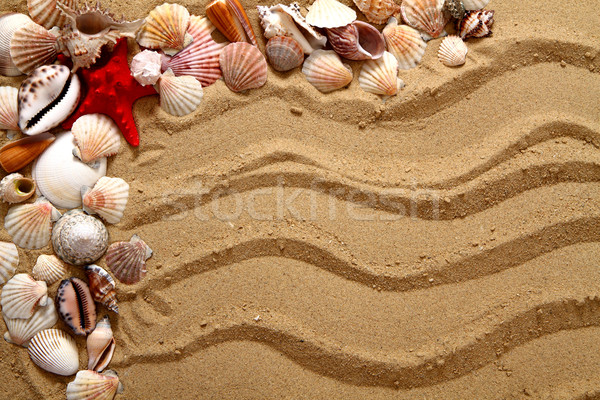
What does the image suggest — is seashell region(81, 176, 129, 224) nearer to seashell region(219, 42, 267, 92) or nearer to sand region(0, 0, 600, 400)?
sand region(0, 0, 600, 400)

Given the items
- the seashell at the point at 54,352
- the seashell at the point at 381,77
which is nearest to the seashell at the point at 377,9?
the seashell at the point at 381,77

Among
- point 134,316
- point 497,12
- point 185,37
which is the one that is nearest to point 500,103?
point 497,12

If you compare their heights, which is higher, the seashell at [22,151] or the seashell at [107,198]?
the seashell at [22,151]

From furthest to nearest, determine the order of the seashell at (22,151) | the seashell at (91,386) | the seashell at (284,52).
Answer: the seashell at (284,52)
the seashell at (22,151)
the seashell at (91,386)

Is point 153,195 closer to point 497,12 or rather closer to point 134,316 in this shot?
point 134,316

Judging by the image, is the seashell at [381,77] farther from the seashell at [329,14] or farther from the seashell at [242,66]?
the seashell at [242,66]

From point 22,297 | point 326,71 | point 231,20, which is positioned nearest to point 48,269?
point 22,297

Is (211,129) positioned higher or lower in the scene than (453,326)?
higher

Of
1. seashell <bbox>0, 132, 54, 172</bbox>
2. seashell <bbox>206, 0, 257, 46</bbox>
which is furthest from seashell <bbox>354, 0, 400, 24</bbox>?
seashell <bbox>0, 132, 54, 172</bbox>
